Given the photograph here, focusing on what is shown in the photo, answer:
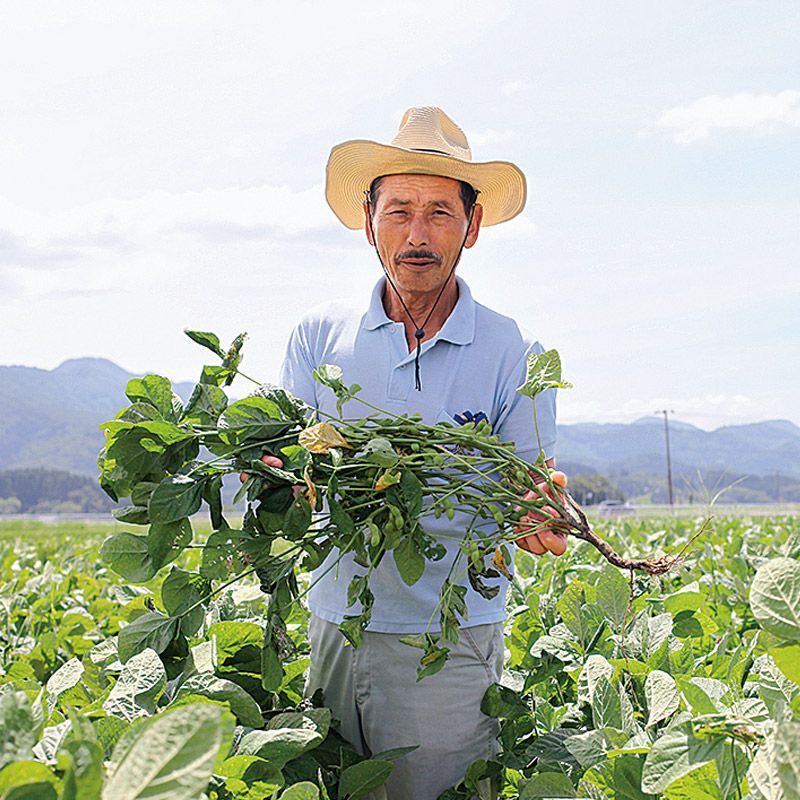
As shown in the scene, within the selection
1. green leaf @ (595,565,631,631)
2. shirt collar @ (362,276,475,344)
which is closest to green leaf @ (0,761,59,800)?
green leaf @ (595,565,631,631)

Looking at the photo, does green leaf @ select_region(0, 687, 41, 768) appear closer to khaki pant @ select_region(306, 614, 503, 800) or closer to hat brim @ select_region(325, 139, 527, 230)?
khaki pant @ select_region(306, 614, 503, 800)

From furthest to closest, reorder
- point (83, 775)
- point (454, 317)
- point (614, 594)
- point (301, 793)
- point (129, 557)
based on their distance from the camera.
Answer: point (454, 317) < point (614, 594) < point (129, 557) < point (301, 793) < point (83, 775)

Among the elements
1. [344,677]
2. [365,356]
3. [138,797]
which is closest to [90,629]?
[344,677]

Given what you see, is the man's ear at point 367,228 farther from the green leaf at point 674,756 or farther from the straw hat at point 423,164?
the green leaf at point 674,756

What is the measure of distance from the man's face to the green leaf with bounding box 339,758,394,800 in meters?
1.20

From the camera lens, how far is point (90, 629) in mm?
3189

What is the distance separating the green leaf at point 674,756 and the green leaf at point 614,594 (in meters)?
0.94

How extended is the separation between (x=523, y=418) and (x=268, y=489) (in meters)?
0.96

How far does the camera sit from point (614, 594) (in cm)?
206

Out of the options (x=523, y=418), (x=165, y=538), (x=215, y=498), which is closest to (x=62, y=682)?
(x=165, y=538)

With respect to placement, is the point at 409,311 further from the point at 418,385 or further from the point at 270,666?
the point at 270,666

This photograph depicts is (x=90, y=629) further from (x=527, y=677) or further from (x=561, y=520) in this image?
(x=561, y=520)

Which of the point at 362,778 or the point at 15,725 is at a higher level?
the point at 15,725

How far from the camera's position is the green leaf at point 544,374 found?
1816 millimetres
